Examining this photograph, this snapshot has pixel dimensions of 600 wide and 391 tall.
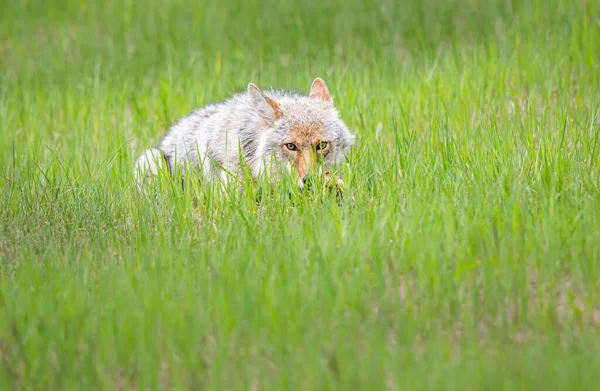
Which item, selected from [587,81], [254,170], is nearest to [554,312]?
[254,170]

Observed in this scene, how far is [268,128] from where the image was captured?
6590mm

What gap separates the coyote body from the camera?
631 cm

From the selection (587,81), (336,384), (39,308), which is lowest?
(336,384)

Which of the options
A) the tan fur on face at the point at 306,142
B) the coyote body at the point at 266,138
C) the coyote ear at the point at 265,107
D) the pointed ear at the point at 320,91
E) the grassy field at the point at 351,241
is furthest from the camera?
the pointed ear at the point at 320,91

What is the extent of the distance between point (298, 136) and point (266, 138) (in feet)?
1.07

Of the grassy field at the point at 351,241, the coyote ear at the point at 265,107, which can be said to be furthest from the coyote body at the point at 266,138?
the grassy field at the point at 351,241

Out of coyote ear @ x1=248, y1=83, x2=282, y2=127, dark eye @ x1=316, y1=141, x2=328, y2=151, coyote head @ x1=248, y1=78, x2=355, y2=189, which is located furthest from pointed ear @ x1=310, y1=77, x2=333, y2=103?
dark eye @ x1=316, y1=141, x2=328, y2=151

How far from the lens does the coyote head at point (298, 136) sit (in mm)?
6246

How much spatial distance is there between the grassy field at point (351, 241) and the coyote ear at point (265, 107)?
0.88 m

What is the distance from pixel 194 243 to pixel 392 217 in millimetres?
1405

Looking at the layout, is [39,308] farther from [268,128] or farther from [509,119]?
[509,119]

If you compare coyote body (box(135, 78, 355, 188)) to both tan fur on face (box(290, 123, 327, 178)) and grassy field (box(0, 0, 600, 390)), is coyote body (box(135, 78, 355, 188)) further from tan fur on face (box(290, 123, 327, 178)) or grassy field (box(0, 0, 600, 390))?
grassy field (box(0, 0, 600, 390))

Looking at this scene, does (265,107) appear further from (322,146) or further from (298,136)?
(322,146)

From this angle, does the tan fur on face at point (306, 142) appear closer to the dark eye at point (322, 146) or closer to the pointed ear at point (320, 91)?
the dark eye at point (322, 146)
